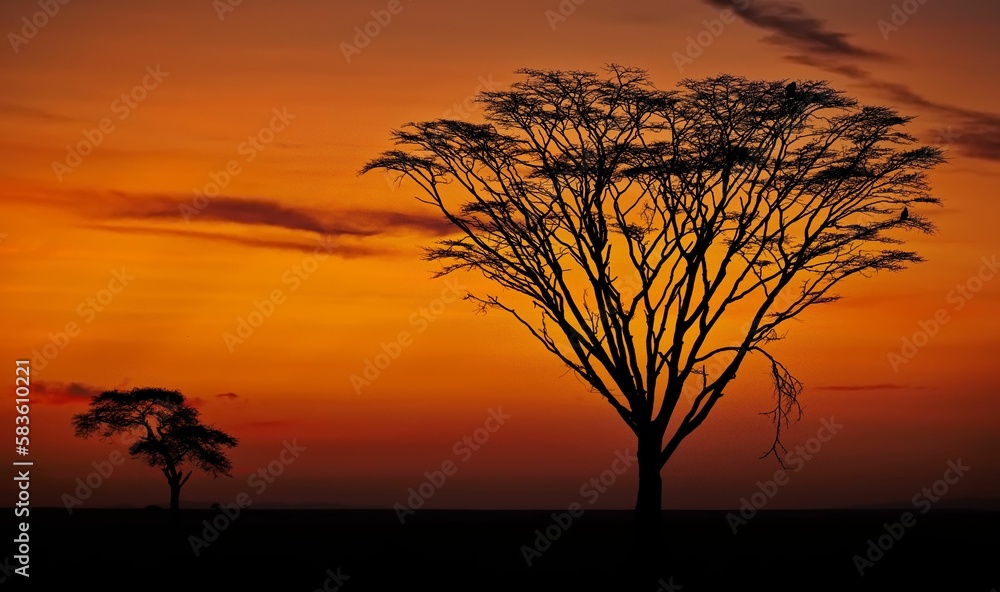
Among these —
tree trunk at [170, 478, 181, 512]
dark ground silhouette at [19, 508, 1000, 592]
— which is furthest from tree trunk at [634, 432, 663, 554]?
tree trunk at [170, 478, 181, 512]

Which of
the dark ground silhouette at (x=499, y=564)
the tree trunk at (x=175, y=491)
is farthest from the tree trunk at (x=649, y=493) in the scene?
the tree trunk at (x=175, y=491)

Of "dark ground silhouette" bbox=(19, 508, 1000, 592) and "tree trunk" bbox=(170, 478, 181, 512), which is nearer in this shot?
"dark ground silhouette" bbox=(19, 508, 1000, 592)

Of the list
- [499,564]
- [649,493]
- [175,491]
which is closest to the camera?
[649,493]

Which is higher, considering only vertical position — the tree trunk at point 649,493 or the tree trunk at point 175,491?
the tree trunk at point 175,491

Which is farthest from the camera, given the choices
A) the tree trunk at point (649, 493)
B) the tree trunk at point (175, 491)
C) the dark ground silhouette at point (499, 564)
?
the tree trunk at point (175, 491)

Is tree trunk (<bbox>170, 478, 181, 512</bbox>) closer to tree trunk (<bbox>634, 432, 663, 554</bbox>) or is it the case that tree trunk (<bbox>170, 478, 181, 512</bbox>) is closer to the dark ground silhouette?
the dark ground silhouette

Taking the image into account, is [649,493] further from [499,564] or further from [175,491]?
[175,491]

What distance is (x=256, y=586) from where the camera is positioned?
26891mm

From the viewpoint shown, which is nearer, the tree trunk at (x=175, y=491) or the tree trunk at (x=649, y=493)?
the tree trunk at (x=649, y=493)

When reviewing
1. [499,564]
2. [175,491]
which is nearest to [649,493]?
[499,564]

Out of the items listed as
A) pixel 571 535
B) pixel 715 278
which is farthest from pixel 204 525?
pixel 715 278

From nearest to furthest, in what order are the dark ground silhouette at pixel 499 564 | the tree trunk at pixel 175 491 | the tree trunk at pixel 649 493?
the dark ground silhouette at pixel 499 564 → the tree trunk at pixel 649 493 → the tree trunk at pixel 175 491

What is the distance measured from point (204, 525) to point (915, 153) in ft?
130

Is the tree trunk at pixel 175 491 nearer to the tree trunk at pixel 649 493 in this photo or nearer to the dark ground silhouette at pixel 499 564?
the dark ground silhouette at pixel 499 564
